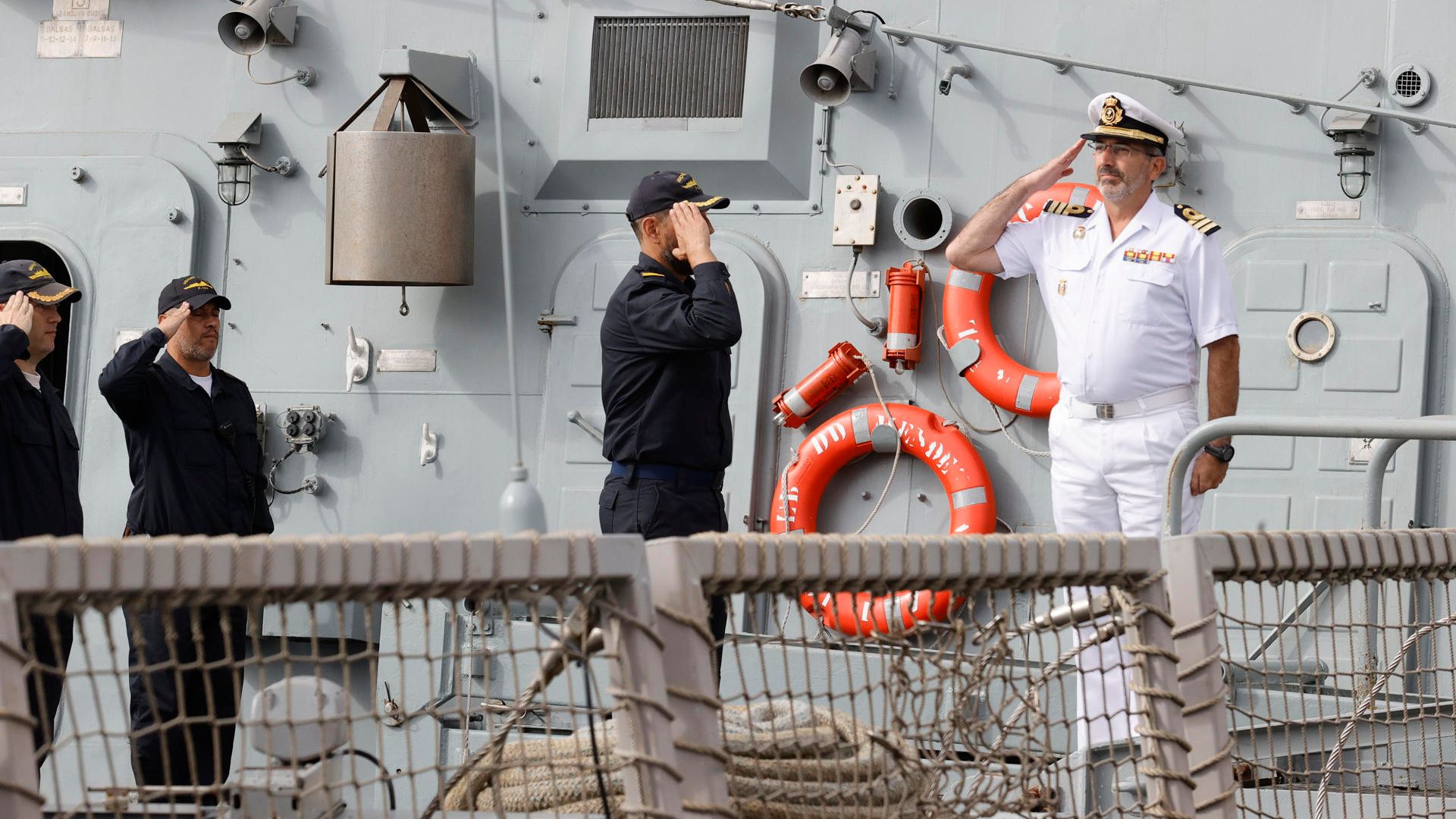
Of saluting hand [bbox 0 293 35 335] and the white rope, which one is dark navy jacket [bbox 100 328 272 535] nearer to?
saluting hand [bbox 0 293 35 335]

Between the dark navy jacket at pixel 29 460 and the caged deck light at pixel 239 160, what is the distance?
1632 millimetres

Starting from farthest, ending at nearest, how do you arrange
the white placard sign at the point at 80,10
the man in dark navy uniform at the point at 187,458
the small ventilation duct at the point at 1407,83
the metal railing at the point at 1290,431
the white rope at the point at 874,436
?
the white placard sign at the point at 80,10 → the white rope at the point at 874,436 → the small ventilation duct at the point at 1407,83 → the man in dark navy uniform at the point at 187,458 → the metal railing at the point at 1290,431

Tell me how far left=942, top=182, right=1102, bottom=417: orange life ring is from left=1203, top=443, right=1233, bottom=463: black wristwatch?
1157 millimetres

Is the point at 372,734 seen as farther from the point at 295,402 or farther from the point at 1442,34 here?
the point at 1442,34

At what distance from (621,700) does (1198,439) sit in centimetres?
162

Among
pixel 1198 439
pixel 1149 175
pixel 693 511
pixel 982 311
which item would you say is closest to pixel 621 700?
pixel 1198 439

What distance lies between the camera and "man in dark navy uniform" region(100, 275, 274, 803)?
167 inches

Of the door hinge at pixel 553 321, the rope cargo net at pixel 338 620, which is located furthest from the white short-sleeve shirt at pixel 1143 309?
the rope cargo net at pixel 338 620

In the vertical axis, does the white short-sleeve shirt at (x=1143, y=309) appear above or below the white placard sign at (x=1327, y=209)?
below

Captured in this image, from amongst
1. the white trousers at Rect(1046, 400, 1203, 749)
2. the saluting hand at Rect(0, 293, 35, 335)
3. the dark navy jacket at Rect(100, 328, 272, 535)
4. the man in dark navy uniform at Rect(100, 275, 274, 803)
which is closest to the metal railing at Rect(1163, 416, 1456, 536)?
the white trousers at Rect(1046, 400, 1203, 749)

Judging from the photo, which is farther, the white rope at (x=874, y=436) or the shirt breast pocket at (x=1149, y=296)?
the white rope at (x=874, y=436)

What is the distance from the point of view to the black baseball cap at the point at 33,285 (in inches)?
173

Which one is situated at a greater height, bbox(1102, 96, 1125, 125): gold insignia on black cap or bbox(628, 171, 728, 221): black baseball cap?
bbox(1102, 96, 1125, 125): gold insignia on black cap

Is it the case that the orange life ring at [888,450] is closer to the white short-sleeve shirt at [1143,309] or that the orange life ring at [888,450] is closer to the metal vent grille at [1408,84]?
the white short-sleeve shirt at [1143,309]
